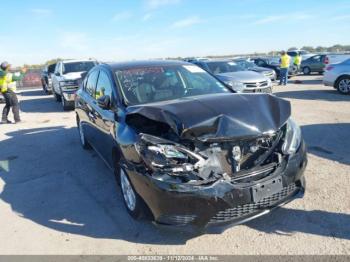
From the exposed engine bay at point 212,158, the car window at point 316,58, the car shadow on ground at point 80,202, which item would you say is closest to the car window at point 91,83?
the car shadow on ground at point 80,202

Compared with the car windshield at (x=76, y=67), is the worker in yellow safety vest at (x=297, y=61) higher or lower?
lower

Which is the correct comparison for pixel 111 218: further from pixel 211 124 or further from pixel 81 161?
pixel 81 161

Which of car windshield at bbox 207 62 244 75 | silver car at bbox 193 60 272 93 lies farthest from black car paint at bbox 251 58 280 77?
silver car at bbox 193 60 272 93

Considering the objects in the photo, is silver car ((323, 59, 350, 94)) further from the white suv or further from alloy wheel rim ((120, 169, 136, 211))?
alloy wheel rim ((120, 169, 136, 211))

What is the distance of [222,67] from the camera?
13.4m

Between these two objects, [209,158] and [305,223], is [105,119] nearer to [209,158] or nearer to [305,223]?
[209,158]

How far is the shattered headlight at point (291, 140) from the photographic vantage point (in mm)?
3425

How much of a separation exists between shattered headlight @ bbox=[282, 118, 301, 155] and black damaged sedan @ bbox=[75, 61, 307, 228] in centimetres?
1

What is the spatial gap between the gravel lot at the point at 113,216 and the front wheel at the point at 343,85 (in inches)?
243

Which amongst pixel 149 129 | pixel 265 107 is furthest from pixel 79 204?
pixel 265 107

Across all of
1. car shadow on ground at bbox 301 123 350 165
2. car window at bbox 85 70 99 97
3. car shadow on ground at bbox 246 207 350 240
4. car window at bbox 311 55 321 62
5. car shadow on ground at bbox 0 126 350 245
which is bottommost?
car shadow on ground at bbox 0 126 350 245

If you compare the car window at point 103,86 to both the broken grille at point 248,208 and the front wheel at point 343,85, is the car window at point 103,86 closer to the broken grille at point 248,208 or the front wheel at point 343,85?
the broken grille at point 248,208

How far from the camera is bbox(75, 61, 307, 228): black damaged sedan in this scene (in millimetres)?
3059

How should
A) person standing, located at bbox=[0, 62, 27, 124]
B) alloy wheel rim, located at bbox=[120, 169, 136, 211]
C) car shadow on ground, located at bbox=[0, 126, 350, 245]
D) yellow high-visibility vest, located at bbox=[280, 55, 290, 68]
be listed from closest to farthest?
car shadow on ground, located at bbox=[0, 126, 350, 245], alloy wheel rim, located at bbox=[120, 169, 136, 211], person standing, located at bbox=[0, 62, 27, 124], yellow high-visibility vest, located at bbox=[280, 55, 290, 68]
